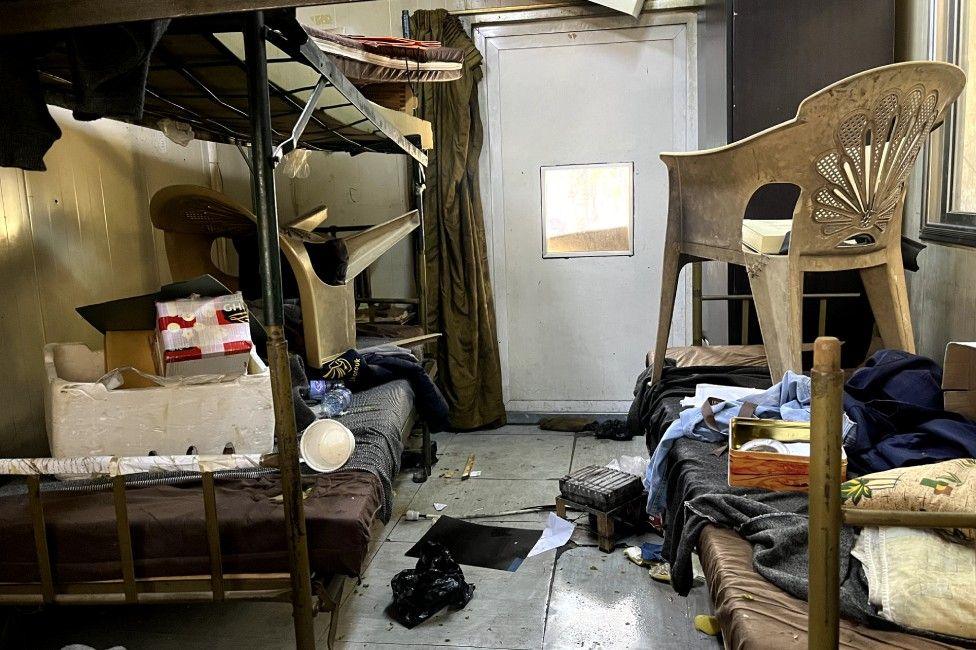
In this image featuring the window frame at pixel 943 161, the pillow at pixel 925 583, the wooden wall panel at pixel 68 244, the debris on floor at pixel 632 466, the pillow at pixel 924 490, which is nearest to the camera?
the pillow at pixel 925 583

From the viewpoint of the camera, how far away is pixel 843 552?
57.4 inches

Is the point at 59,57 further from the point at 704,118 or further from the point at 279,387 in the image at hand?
the point at 704,118

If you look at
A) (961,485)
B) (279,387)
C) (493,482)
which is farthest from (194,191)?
(961,485)

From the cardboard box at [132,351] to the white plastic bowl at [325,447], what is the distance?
0.50 metres

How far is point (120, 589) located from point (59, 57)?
1425 mm

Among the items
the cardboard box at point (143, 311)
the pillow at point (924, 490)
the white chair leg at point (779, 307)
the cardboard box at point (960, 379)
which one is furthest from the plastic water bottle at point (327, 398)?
the cardboard box at point (960, 379)

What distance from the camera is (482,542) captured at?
10.2 feet

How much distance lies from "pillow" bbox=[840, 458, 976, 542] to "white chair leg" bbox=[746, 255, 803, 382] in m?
0.71

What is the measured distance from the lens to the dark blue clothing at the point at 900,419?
5.48 feet

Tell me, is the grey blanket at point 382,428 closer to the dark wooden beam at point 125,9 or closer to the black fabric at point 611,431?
the dark wooden beam at point 125,9

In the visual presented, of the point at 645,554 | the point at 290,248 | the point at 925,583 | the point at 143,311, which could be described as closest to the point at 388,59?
the point at 290,248

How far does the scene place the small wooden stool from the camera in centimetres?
296

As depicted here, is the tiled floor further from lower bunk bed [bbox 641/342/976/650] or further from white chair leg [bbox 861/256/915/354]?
white chair leg [bbox 861/256/915/354]

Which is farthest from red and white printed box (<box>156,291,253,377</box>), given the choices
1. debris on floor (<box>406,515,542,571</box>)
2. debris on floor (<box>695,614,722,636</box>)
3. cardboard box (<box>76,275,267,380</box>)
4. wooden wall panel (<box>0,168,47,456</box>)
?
debris on floor (<box>695,614,722,636</box>)
